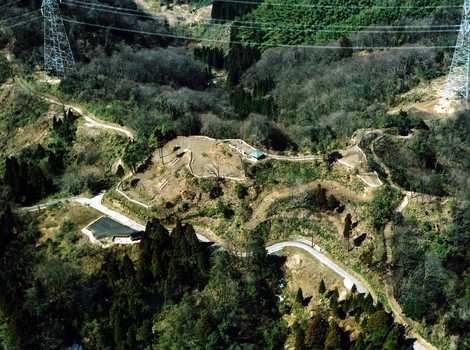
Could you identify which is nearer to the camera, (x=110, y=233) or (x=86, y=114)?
(x=110, y=233)

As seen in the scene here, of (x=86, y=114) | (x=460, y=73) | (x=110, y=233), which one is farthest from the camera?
(x=86, y=114)

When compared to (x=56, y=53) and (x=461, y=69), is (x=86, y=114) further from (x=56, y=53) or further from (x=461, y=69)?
(x=461, y=69)

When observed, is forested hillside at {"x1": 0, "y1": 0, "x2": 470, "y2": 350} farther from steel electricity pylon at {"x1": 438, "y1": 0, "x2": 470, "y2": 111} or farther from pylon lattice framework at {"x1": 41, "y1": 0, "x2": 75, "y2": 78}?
steel electricity pylon at {"x1": 438, "y1": 0, "x2": 470, "y2": 111}

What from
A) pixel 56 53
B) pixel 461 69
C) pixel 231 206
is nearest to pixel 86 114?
pixel 56 53

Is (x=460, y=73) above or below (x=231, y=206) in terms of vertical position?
above

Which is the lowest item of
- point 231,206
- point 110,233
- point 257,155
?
point 110,233

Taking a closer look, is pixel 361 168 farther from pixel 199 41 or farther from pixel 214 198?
pixel 199 41

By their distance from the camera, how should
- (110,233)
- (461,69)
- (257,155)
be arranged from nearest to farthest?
(110,233) < (257,155) < (461,69)

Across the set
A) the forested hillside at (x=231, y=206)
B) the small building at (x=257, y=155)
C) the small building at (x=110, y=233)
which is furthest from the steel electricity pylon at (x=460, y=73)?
the small building at (x=110, y=233)
